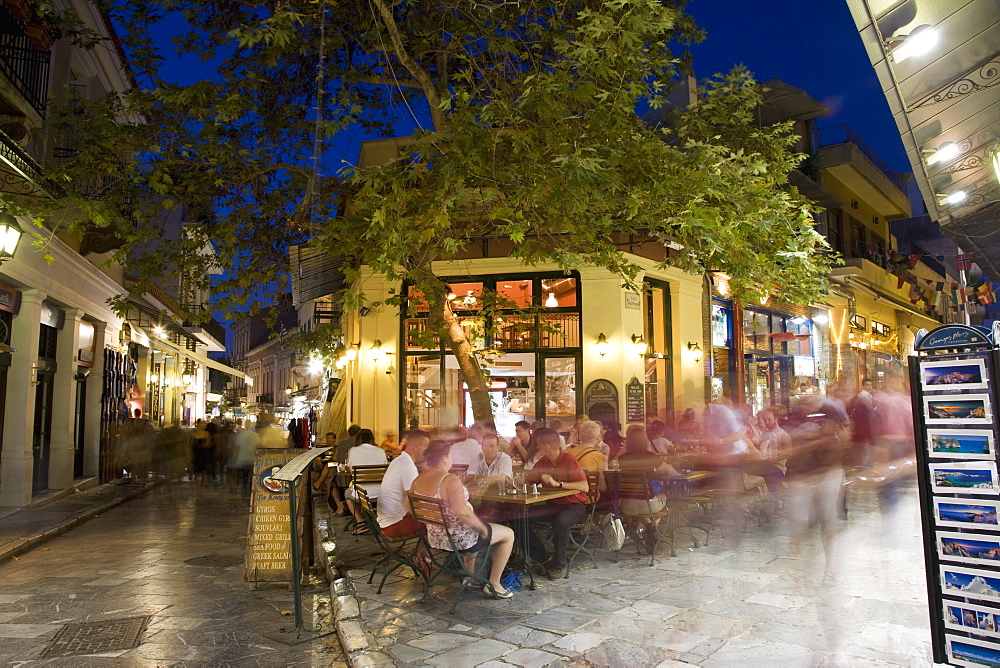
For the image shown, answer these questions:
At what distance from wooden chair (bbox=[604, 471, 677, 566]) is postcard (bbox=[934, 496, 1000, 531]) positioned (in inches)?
149

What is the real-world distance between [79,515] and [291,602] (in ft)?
22.8

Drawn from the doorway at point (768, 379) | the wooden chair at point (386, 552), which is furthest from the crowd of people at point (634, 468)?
the doorway at point (768, 379)

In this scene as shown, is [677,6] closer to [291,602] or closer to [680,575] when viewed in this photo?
[680,575]

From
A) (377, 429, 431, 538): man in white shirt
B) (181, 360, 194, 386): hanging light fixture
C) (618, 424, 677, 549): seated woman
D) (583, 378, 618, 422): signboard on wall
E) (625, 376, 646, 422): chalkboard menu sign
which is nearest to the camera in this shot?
(377, 429, 431, 538): man in white shirt

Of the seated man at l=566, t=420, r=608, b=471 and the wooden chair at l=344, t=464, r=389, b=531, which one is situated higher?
the seated man at l=566, t=420, r=608, b=471

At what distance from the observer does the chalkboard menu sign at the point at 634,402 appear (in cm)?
1505

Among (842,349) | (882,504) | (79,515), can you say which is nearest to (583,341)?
(882,504)

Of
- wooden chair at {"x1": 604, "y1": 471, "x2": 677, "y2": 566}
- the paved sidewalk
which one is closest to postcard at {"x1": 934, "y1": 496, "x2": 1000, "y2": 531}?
wooden chair at {"x1": 604, "y1": 471, "x2": 677, "y2": 566}

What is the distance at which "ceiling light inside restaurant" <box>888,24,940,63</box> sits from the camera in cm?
500

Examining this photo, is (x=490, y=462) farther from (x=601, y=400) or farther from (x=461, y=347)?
(x=601, y=400)

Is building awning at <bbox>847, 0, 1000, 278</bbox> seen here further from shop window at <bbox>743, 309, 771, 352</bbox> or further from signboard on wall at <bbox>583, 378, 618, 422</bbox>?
shop window at <bbox>743, 309, 771, 352</bbox>

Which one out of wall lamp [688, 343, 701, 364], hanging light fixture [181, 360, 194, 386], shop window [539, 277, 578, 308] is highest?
shop window [539, 277, 578, 308]

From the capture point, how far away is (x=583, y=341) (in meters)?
15.3

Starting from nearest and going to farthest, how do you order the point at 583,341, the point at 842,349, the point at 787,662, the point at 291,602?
the point at 787,662 < the point at 291,602 < the point at 583,341 < the point at 842,349
